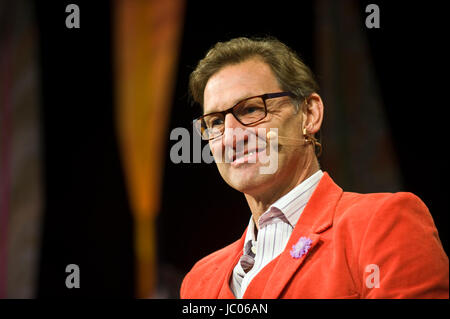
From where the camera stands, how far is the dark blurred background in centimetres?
216

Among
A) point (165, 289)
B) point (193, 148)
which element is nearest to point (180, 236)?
point (165, 289)

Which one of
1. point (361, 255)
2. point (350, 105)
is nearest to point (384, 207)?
point (361, 255)

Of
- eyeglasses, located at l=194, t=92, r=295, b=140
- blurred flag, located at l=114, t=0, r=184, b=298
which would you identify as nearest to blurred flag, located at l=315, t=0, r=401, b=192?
blurred flag, located at l=114, t=0, r=184, b=298

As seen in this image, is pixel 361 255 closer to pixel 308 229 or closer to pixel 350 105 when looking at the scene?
pixel 308 229

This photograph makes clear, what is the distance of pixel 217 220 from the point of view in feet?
7.97

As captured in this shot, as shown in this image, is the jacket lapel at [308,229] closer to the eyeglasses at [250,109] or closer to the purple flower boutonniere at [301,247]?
the purple flower boutonniere at [301,247]

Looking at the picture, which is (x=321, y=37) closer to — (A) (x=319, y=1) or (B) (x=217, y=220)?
(A) (x=319, y=1)

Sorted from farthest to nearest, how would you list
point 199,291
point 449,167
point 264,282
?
point 449,167 < point 199,291 < point 264,282

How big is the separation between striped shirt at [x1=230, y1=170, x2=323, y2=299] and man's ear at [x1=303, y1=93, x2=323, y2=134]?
0.50 feet

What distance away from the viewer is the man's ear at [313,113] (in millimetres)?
1489

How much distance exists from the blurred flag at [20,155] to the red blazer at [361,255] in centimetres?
231

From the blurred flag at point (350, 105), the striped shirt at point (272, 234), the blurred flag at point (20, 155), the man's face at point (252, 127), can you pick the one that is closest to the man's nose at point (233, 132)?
the man's face at point (252, 127)

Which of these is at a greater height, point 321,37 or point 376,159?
point 321,37

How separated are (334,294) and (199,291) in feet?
1.96
